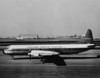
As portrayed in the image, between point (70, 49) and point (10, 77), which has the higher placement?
point (70, 49)

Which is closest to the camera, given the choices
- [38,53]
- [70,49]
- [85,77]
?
[85,77]

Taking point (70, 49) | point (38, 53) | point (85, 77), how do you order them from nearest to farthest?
point (85, 77) < point (38, 53) < point (70, 49)

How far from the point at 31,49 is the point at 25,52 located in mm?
1754

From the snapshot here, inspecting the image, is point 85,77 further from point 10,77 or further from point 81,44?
point 81,44

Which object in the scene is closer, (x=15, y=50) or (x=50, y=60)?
(x=50, y=60)

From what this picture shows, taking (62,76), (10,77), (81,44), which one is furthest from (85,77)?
(81,44)

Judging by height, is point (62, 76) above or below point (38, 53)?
below

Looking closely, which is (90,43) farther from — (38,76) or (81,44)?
(38,76)

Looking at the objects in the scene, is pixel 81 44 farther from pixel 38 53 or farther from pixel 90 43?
pixel 38 53

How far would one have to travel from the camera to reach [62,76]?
24.0 m

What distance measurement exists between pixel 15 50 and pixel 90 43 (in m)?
20.3

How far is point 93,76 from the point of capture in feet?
78.5

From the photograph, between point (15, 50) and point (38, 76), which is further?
point (15, 50)

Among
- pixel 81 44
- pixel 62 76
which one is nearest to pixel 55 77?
pixel 62 76
